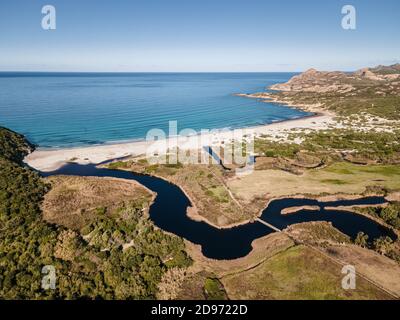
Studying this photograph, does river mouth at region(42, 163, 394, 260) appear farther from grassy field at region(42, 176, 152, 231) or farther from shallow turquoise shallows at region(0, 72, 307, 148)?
shallow turquoise shallows at region(0, 72, 307, 148)

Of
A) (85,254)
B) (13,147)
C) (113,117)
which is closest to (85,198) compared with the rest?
(85,254)

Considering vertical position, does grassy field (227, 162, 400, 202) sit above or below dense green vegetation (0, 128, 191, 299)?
above

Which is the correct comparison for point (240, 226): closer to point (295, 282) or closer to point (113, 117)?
point (295, 282)

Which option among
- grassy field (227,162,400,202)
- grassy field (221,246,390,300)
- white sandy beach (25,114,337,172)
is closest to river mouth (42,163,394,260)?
grassy field (227,162,400,202)

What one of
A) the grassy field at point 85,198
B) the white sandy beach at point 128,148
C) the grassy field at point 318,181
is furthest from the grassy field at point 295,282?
the white sandy beach at point 128,148

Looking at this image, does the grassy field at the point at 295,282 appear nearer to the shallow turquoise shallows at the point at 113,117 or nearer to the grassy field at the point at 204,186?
the grassy field at the point at 204,186
